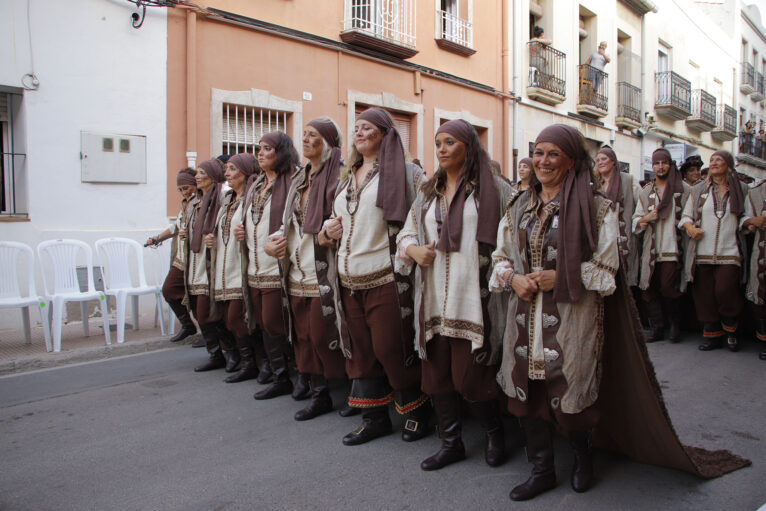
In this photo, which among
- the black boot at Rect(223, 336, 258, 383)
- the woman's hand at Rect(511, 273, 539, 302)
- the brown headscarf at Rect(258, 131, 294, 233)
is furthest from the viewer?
the black boot at Rect(223, 336, 258, 383)

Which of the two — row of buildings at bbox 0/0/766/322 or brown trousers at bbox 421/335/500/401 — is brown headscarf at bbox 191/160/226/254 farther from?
row of buildings at bbox 0/0/766/322

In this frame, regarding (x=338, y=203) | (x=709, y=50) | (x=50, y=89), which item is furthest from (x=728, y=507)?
(x=709, y=50)

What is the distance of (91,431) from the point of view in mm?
3895

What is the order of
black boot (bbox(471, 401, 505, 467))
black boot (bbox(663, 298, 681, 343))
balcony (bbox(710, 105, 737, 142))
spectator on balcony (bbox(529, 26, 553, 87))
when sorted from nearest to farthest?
black boot (bbox(471, 401, 505, 467)) < black boot (bbox(663, 298, 681, 343)) < spectator on balcony (bbox(529, 26, 553, 87)) < balcony (bbox(710, 105, 737, 142))

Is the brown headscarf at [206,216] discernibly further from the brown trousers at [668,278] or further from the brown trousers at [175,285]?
the brown trousers at [668,278]

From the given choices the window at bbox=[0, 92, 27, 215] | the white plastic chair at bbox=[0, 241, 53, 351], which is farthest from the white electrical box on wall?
the white plastic chair at bbox=[0, 241, 53, 351]

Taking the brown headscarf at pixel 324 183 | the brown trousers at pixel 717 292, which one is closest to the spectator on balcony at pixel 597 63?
the brown trousers at pixel 717 292

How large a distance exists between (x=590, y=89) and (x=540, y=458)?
15.7m

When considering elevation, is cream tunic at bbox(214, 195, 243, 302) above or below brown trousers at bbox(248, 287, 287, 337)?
above

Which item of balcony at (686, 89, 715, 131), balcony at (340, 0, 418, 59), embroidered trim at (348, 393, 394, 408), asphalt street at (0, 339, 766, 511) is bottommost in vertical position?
asphalt street at (0, 339, 766, 511)

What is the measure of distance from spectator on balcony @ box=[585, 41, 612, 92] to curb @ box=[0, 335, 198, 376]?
551 inches

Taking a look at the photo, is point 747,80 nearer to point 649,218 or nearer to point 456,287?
point 649,218

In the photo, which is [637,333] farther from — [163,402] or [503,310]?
[163,402]

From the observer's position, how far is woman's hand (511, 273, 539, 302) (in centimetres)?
279
